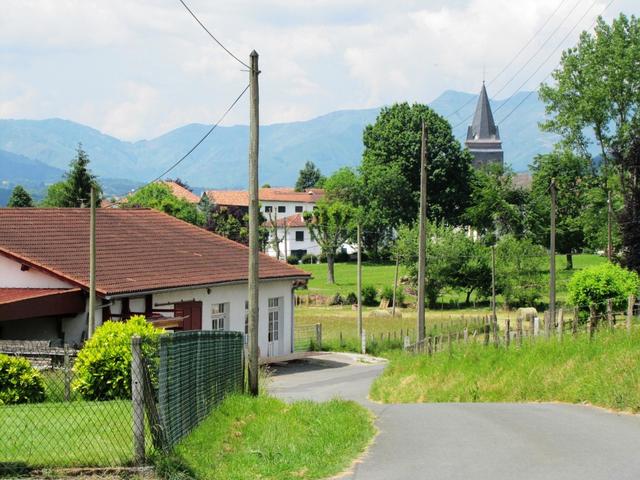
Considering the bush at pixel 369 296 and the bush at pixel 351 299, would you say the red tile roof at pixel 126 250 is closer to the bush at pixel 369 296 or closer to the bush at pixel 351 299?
the bush at pixel 351 299

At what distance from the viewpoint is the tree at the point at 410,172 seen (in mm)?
100688

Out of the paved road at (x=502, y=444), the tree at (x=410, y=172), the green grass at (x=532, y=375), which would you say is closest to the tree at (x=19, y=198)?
the tree at (x=410, y=172)

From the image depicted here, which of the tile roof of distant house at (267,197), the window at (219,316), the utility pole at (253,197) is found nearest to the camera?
the utility pole at (253,197)

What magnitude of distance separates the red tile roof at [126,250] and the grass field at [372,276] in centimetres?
2972

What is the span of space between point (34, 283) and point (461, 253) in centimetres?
5208

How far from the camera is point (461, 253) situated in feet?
256

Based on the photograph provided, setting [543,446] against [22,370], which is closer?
[543,446]

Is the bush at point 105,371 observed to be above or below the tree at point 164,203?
below

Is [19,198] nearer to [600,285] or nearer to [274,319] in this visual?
[274,319]

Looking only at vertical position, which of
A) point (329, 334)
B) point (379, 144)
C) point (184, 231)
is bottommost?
point (329, 334)

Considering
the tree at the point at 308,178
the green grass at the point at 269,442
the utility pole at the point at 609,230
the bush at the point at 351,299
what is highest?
→ the tree at the point at 308,178

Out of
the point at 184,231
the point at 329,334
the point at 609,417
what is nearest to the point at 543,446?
the point at 609,417

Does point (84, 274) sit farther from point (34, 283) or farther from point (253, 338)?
point (253, 338)

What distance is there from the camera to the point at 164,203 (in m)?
93.2
